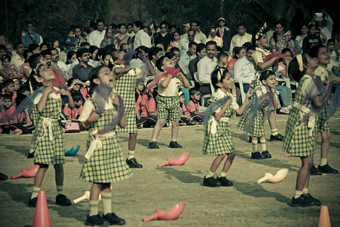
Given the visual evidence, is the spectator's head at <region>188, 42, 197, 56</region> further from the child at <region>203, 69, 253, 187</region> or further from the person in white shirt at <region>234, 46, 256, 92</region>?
the child at <region>203, 69, 253, 187</region>

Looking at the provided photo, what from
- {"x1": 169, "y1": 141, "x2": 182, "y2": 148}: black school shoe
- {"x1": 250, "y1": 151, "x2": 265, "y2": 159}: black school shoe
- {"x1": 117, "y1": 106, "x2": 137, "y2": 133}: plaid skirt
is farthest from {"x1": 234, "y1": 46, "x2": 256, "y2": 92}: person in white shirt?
{"x1": 117, "y1": 106, "x2": 137, "y2": 133}: plaid skirt

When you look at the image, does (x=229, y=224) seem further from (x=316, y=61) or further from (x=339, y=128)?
(x=339, y=128)

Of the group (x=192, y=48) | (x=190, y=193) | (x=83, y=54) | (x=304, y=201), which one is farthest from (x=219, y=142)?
(x=192, y=48)

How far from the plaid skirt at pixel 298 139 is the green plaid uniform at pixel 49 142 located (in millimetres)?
2702

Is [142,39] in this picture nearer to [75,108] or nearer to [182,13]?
[75,108]

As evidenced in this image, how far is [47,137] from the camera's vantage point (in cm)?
723

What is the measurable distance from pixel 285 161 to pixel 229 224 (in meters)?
3.63

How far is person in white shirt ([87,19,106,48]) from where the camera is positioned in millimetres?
17656

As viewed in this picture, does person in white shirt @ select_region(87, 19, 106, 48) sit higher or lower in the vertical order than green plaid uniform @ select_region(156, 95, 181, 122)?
higher

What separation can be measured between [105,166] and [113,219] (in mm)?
553

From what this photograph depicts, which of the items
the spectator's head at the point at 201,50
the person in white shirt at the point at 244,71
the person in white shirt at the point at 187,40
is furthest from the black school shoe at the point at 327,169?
the person in white shirt at the point at 187,40

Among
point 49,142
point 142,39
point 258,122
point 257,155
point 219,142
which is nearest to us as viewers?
point 49,142

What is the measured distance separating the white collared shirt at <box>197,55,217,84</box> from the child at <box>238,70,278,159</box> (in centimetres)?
486

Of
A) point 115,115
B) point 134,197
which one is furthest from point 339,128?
point 115,115
